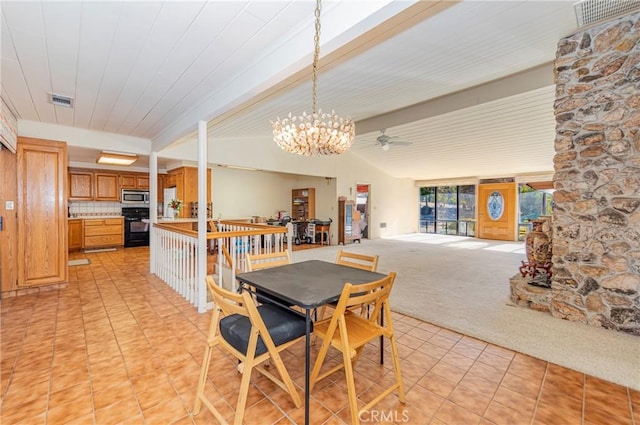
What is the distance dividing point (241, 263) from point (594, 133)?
477 cm

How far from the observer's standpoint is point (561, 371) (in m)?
2.20

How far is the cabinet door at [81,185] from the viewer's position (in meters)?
6.93

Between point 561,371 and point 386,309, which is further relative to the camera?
point 561,371

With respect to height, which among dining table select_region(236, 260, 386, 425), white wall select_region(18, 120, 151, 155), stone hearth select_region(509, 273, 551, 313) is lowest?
stone hearth select_region(509, 273, 551, 313)

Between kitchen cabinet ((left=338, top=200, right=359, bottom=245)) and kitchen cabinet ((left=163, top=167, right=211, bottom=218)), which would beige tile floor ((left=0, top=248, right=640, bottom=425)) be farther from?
kitchen cabinet ((left=338, top=200, right=359, bottom=245))

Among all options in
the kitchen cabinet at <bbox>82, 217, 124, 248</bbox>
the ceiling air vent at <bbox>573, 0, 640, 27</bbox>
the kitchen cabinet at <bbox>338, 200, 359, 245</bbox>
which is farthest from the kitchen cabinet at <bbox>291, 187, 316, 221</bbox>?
the ceiling air vent at <bbox>573, 0, 640, 27</bbox>

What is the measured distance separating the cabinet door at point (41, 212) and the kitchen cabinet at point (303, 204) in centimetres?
669

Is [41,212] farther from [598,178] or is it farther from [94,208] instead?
[598,178]

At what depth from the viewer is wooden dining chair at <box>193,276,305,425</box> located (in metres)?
1.51

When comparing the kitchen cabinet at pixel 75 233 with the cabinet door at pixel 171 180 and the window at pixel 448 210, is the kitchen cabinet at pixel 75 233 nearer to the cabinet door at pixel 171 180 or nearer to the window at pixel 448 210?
the cabinet door at pixel 171 180

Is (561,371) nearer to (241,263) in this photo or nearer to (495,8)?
(495,8)

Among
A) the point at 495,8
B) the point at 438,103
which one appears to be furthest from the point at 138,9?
the point at 438,103

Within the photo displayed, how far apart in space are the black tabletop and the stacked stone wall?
2.54 m

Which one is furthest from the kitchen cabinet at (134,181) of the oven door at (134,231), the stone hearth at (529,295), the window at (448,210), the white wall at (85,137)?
the window at (448,210)
